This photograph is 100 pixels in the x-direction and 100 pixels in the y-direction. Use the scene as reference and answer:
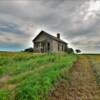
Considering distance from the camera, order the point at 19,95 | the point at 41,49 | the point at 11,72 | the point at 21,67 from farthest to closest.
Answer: the point at 41,49 → the point at 21,67 → the point at 11,72 → the point at 19,95

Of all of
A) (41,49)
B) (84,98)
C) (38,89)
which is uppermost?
(41,49)

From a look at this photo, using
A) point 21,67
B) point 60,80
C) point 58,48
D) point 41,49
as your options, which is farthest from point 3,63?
point 58,48

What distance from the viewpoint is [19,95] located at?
6.27 metres

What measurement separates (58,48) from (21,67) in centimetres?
3004

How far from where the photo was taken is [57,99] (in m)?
7.52

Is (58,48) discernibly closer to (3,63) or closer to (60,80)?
(3,63)

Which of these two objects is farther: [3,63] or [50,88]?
[3,63]

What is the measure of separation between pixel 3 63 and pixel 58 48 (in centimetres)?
2749

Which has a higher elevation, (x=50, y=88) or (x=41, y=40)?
(x=41, y=40)

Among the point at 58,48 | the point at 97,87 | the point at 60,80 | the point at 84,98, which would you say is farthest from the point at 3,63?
the point at 58,48

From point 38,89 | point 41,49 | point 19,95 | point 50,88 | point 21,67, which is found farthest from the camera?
point 41,49

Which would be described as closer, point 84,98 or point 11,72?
point 84,98

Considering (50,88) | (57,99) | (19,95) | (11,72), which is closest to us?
(19,95)

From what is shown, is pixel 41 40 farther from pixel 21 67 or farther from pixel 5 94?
pixel 5 94
